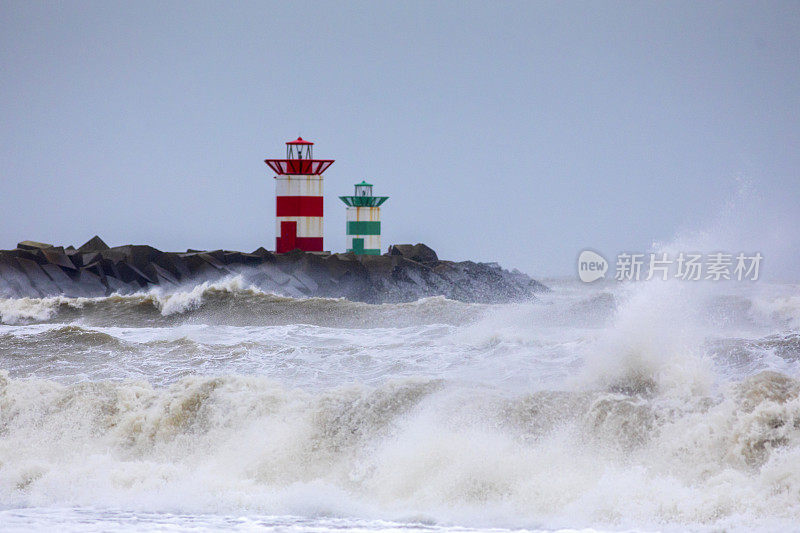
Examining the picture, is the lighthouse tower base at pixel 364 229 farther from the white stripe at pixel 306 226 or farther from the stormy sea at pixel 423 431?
the stormy sea at pixel 423 431

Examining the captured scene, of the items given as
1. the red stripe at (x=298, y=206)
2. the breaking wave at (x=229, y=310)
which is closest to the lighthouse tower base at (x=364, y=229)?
the red stripe at (x=298, y=206)

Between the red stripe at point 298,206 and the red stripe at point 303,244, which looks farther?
the red stripe at point 303,244

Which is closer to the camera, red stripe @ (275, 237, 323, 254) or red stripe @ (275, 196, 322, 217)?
red stripe @ (275, 196, 322, 217)

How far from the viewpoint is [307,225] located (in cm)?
1636

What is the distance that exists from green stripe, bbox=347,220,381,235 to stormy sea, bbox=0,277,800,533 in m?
8.17

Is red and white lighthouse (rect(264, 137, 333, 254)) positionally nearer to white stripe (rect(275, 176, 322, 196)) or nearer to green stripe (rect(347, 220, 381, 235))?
white stripe (rect(275, 176, 322, 196))

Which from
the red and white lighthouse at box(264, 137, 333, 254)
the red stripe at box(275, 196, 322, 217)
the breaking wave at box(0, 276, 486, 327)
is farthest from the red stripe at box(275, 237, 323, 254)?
the breaking wave at box(0, 276, 486, 327)

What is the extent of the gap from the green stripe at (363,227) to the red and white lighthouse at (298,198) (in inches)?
40.7

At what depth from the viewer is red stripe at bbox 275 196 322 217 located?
1611cm

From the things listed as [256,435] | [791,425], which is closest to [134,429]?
[256,435]

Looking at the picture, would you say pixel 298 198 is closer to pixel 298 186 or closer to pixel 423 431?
pixel 298 186

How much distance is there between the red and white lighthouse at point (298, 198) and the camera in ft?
52.9

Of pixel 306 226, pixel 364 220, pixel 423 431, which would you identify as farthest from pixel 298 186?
pixel 423 431

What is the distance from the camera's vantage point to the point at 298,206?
53.0ft
